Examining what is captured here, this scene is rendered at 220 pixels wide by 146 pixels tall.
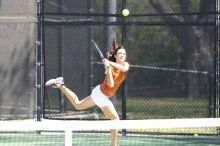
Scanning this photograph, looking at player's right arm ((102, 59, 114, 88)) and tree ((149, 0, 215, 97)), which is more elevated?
tree ((149, 0, 215, 97))

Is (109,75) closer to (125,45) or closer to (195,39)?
(125,45)

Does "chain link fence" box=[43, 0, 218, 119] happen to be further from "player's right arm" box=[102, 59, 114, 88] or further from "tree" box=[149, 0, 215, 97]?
"player's right arm" box=[102, 59, 114, 88]

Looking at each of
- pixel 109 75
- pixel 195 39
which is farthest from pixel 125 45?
pixel 109 75

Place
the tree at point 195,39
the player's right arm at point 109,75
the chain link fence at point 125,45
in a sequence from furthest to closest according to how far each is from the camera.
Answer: the tree at point 195,39
the chain link fence at point 125,45
the player's right arm at point 109,75

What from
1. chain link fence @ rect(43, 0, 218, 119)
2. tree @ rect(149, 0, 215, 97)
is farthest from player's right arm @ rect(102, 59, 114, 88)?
tree @ rect(149, 0, 215, 97)

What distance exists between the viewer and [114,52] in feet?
32.7

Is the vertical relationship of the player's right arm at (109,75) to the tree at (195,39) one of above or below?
below

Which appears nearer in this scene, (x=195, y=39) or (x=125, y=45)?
(x=125, y=45)

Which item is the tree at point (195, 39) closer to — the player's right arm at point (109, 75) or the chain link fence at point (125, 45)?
the chain link fence at point (125, 45)

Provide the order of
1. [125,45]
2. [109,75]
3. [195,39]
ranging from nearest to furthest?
[109,75] < [125,45] < [195,39]

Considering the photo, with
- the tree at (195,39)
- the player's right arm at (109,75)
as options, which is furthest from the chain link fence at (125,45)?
the player's right arm at (109,75)

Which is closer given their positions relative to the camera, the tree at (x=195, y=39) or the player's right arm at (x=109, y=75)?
the player's right arm at (x=109, y=75)

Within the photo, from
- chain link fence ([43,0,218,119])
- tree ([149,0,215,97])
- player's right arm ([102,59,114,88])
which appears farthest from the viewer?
tree ([149,0,215,97])

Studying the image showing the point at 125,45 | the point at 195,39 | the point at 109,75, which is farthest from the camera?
the point at 195,39
